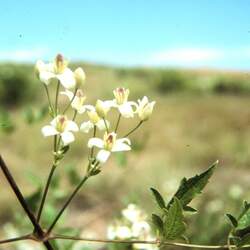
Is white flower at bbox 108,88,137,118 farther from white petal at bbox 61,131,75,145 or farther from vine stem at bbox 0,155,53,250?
vine stem at bbox 0,155,53,250

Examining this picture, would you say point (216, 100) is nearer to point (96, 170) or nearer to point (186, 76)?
point (186, 76)

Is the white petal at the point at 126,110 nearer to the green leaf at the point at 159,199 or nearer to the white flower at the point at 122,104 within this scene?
the white flower at the point at 122,104

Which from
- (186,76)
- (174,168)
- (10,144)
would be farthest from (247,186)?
(186,76)

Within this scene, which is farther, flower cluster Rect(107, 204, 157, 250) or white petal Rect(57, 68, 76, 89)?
flower cluster Rect(107, 204, 157, 250)

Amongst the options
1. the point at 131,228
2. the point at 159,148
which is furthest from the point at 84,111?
the point at 159,148

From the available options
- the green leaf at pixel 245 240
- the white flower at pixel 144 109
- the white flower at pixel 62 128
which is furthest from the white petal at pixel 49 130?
the green leaf at pixel 245 240

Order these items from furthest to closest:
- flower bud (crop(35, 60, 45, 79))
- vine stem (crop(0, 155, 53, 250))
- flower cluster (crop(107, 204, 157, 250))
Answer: flower cluster (crop(107, 204, 157, 250))
flower bud (crop(35, 60, 45, 79))
vine stem (crop(0, 155, 53, 250))

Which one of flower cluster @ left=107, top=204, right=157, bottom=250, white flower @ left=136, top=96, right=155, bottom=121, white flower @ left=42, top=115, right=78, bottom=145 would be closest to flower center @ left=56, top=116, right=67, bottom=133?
white flower @ left=42, top=115, right=78, bottom=145
